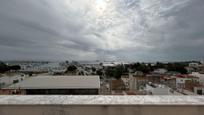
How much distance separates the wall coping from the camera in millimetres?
1199

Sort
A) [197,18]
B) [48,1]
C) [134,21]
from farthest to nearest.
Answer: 1. [197,18]
2. [134,21]
3. [48,1]

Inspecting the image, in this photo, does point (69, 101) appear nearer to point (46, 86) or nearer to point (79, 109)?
point (79, 109)

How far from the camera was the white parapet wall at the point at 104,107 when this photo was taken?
3.87 ft

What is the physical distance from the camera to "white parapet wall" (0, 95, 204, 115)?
3.87ft

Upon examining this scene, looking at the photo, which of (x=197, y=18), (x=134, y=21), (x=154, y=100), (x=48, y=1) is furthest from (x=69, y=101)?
(x=197, y=18)

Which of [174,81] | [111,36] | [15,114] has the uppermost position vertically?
[111,36]

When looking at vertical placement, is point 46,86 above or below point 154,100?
below

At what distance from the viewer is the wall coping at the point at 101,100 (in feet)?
3.93

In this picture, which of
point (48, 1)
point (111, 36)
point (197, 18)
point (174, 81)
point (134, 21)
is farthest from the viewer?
point (174, 81)

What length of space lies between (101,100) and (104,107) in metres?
0.05

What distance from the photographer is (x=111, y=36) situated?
1327 centimetres

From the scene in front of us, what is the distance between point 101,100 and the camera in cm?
122

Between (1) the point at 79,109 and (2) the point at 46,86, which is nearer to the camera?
(1) the point at 79,109

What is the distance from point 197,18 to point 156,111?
11.9 meters
